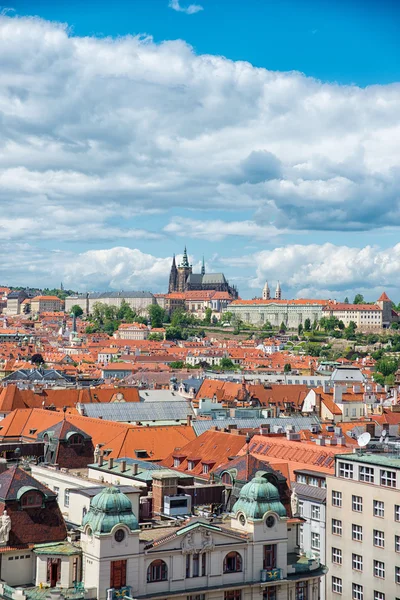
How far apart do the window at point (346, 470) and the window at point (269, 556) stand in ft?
39.3

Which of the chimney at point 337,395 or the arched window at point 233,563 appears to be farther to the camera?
the chimney at point 337,395

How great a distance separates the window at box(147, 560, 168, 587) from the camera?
32219mm

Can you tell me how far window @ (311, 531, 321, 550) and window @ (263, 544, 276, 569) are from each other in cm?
1368

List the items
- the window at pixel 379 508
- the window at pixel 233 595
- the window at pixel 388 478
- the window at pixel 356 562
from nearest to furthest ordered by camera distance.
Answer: the window at pixel 233 595 < the window at pixel 388 478 < the window at pixel 379 508 < the window at pixel 356 562

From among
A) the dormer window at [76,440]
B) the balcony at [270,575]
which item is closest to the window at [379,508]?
the balcony at [270,575]

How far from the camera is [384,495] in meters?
43.5

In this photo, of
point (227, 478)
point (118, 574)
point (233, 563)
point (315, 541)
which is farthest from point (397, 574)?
point (118, 574)

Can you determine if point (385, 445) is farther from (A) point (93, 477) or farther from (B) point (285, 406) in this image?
(B) point (285, 406)

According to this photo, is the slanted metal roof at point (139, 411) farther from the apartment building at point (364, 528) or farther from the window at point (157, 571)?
the window at point (157, 571)

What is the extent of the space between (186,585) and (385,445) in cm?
2146

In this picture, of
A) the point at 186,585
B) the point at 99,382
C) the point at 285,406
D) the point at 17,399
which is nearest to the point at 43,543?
the point at 186,585

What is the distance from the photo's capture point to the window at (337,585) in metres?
45.8

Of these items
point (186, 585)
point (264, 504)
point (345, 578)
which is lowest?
point (345, 578)

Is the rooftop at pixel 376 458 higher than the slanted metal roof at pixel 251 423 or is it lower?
higher
